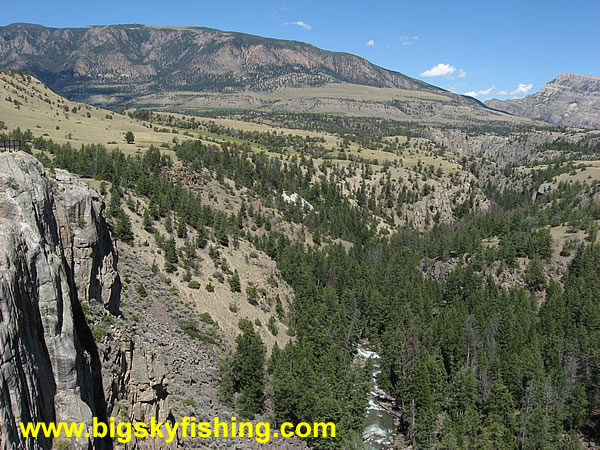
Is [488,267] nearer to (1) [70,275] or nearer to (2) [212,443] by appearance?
(2) [212,443]

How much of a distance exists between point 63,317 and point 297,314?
5365 centimetres

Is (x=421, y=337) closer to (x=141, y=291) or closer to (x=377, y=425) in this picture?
Result: (x=377, y=425)

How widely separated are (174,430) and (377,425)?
33586 mm

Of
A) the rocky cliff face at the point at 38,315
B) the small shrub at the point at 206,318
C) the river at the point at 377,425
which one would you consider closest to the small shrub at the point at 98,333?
the rocky cliff face at the point at 38,315

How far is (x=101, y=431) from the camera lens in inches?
922

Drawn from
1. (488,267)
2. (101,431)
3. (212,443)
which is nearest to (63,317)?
(101,431)

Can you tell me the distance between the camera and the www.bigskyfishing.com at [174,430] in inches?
766

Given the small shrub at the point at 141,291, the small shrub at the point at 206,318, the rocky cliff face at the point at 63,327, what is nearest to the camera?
the rocky cliff face at the point at 63,327

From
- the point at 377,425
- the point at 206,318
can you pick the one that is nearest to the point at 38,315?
the point at 206,318

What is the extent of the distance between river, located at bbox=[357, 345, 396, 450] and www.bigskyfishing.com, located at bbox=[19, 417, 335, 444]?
9844 millimetres

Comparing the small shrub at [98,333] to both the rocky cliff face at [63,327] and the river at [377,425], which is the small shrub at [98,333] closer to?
the rocky cliff face at [63,327]

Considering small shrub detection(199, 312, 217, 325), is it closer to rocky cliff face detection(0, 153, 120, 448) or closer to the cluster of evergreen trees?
the cluster of evergreen trees

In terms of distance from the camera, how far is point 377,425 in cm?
5681

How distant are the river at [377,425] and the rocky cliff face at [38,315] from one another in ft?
123
